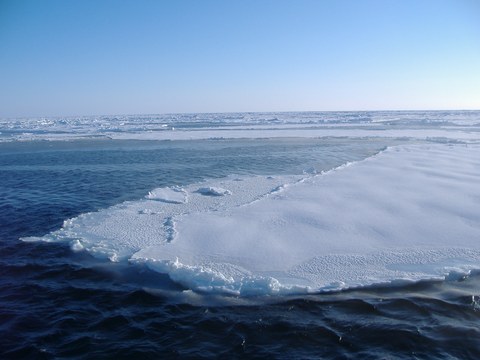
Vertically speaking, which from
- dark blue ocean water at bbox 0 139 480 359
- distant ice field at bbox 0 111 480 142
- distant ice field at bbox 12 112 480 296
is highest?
distant ice field at bbox 0 111 480 142

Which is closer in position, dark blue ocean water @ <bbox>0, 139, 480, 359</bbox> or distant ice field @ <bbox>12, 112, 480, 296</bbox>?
dark blue ocean water @ <bbox>0, 139, 480, 359</bbox>

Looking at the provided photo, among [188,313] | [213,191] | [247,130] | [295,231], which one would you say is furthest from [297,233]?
[247,130]

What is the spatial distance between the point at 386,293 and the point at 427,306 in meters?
0.44

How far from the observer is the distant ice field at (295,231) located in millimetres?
4898

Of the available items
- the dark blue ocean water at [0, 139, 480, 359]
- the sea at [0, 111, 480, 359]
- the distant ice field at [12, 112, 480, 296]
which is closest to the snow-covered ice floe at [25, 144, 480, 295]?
the distant ice field at [12, 112, 480, 296]

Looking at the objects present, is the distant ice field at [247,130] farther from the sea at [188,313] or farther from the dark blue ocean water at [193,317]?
the dark blue ocean water at [193,317]

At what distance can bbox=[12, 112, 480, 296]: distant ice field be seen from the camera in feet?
16.1

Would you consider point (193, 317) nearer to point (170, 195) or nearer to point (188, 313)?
point (188, 313)

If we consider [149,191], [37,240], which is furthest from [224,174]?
[37,240]

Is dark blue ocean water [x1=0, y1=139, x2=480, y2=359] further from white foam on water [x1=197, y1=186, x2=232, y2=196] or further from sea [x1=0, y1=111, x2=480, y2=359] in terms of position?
white foam on water [x1=197, y1=186, x2=232, y2=196]

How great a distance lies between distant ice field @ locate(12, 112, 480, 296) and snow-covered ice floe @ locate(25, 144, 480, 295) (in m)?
0.02

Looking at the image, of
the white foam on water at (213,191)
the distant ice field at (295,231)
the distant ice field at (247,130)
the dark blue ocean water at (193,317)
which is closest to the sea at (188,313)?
the dark blue ocean water at (193,317)

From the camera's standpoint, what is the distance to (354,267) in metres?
5.05

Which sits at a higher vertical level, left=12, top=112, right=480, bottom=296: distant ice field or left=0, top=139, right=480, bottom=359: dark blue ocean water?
left=12, top=112, right=480, bottom=296: distant ice field
